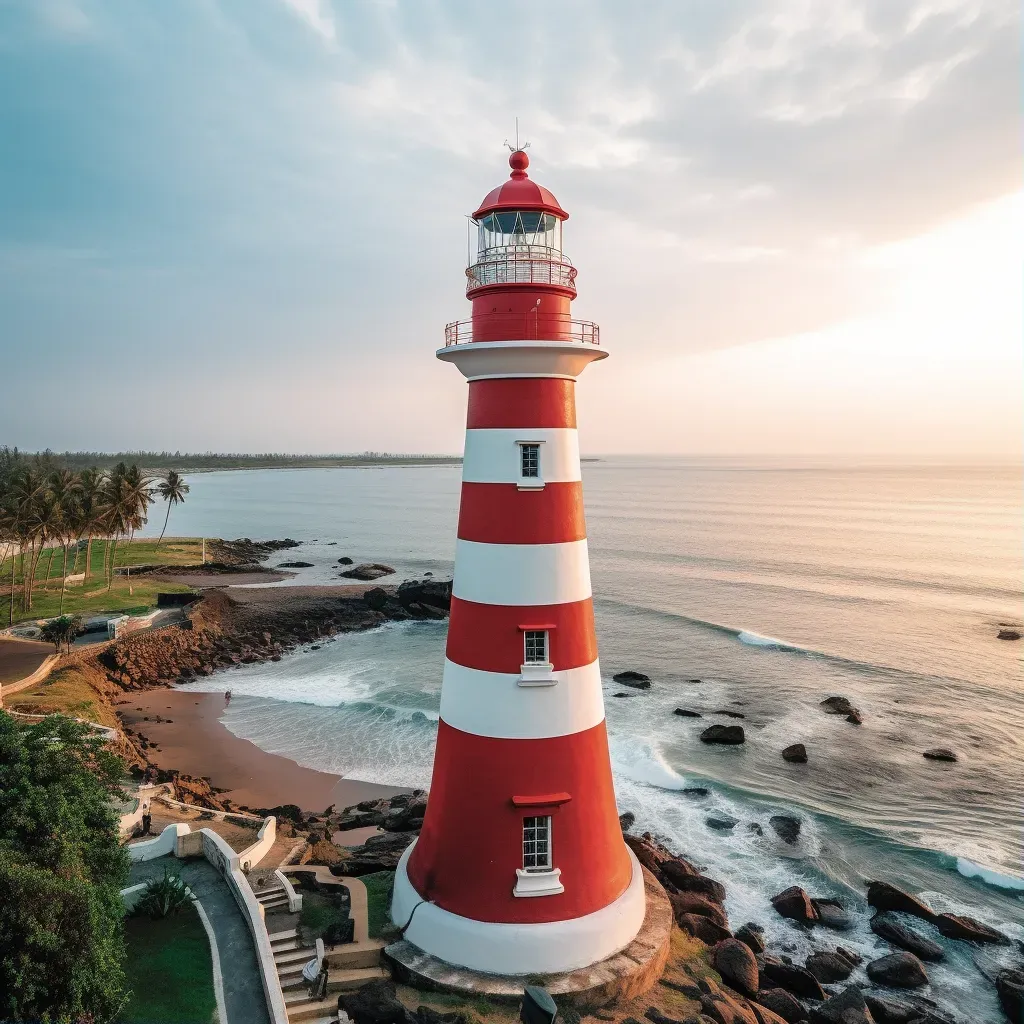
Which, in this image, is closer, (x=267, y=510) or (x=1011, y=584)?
(x=1011, y=584)

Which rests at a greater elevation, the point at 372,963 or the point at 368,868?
the point at 372,963

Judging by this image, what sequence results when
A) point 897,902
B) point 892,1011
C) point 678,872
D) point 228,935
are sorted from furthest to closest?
point 678,872, point 897,902, point 892,1011, point 228,935

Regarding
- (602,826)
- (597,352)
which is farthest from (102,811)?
(597,352)

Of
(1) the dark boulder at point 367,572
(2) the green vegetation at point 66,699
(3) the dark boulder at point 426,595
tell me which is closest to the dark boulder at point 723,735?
(2) the green vegetation at point 66,699

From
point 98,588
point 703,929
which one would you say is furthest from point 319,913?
point 98,588

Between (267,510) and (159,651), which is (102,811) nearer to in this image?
(159,651)

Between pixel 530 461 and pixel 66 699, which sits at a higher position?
pixel 530 461

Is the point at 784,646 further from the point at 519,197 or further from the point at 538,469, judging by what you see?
the point at 519,197
